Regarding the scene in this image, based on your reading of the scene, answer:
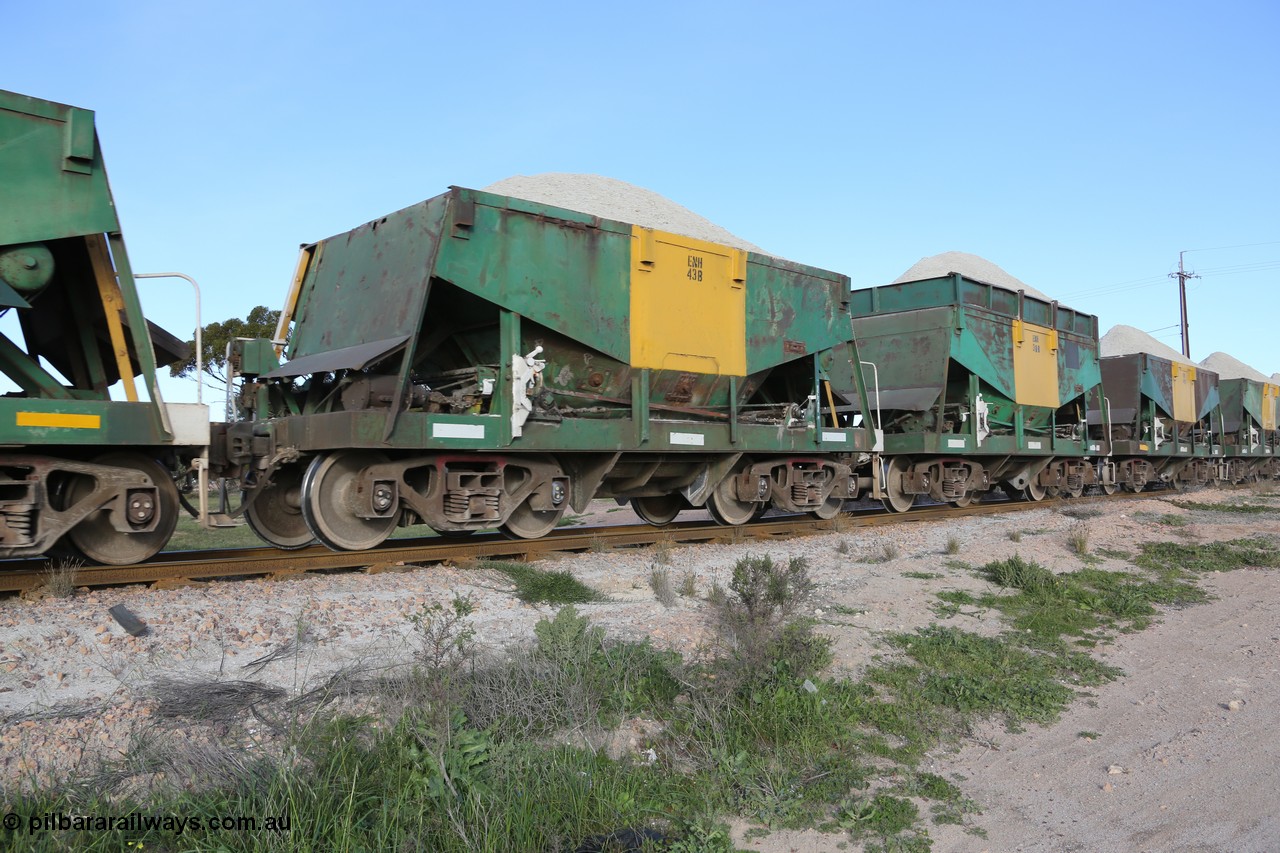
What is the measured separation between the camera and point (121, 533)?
6.88 m

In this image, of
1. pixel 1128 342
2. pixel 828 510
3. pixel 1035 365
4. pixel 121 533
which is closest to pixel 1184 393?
pixel 1035 365

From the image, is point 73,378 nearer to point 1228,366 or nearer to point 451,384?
point 451,384

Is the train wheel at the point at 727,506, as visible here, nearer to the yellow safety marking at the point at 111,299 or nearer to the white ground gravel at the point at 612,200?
the yellow safety marking at the point at 111,299

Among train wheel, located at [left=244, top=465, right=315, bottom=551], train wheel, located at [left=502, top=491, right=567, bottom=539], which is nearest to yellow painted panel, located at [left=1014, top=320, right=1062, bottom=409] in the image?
Answer: train wheel, located at [left=502, top=491, right=567, bottom=539]

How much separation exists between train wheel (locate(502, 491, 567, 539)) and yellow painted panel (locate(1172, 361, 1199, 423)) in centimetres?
2052

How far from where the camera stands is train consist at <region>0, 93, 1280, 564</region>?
6.26 metres

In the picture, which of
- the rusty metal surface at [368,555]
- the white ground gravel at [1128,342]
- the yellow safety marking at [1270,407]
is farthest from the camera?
the white ground gravel at [1128,342]

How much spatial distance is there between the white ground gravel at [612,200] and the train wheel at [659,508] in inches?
944

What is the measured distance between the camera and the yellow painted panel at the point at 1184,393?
23219 mm

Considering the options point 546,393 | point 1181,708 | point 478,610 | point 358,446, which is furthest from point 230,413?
point 1181,708

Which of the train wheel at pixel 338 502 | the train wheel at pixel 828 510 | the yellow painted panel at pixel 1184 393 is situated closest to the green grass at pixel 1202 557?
the train wheel at pixel 828 510

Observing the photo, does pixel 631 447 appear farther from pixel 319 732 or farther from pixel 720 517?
pixel 319 732

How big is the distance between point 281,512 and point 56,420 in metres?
2.91

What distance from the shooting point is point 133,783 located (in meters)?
3.21
